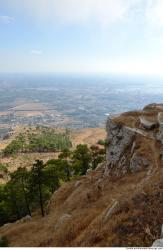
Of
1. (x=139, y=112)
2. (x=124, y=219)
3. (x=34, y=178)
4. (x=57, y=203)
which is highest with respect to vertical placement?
(x=139, y=112)

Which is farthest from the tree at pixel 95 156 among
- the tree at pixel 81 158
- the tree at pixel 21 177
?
the tree at pixel 21 177

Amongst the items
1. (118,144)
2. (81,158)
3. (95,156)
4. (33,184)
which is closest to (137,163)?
(118,144)

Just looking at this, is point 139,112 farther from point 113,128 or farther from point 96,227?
point 96,227

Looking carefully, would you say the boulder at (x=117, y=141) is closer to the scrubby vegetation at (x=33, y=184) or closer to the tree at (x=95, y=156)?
the scrubby vegetation at (x=33, y=184)

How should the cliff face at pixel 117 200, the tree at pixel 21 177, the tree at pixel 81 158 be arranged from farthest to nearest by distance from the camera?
the tree at pixel 81 158 → the tree at pixel 21 177 → the cliff face at pixel 117 200

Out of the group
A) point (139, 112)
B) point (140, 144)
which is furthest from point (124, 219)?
point (139, 112)

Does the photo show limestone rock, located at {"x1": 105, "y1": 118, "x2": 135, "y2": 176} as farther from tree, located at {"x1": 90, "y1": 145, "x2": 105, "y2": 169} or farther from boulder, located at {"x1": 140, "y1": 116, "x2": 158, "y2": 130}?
tree, located at {"x1": 90, "y1": 145, "x2": 105, "y2": 169}
